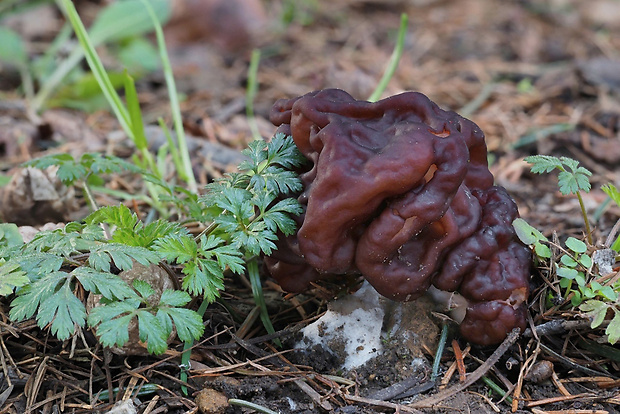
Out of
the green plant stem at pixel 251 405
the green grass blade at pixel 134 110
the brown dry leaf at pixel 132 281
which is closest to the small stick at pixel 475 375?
the green plant stem at pixel 251 405

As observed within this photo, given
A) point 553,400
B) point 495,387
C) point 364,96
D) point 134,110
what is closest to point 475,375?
point 495,387

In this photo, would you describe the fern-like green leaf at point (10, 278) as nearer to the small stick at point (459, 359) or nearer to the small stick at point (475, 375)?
the small stick at point (475, 375)

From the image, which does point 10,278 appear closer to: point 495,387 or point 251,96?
point 495,387

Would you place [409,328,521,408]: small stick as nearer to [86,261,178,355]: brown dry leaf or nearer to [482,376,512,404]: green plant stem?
[482,376,512,404]: green plant stem

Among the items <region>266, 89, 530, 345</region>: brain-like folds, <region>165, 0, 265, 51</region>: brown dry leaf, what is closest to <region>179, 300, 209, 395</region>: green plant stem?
<region>266, 89, 530, 345</region>: brain-like folds

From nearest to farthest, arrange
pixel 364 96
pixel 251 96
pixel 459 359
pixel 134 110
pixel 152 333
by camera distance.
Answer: pixel 152 333, pixel 459 359, pixel 134 110, pixel 251 96, pixel 364 96

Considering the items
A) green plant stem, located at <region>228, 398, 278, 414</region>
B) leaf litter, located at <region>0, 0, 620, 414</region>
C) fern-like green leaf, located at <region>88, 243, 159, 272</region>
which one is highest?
fern-like green leaf, located at <region>88, 243, 159, 272</region>

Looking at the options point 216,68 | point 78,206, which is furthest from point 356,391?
point 216,68

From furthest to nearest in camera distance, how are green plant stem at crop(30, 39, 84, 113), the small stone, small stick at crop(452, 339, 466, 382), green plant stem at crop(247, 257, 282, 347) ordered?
green plant stem at crop(30, 39, 84, 113) < green plant stem at crop(247, 257, 282, 347) < small stick at crop(452, 339, 466, 382) < the small stone
